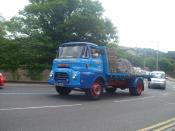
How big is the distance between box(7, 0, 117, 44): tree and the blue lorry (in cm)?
1633

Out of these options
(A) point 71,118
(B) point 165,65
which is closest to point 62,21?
(A) point 71,118

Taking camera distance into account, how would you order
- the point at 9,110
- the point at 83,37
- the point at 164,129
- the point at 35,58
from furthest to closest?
the point at 83,37 < the point at 35,58 < the point at 9,110 < the point at 164,129

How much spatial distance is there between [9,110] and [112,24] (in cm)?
3003

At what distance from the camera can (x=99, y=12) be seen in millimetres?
37344

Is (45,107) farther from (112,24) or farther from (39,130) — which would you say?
(112,24)

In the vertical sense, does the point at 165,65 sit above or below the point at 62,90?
above

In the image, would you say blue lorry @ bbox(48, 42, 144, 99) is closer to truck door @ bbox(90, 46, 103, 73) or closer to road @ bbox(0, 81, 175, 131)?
truck door @ bbox(90, 46, 103, 73)

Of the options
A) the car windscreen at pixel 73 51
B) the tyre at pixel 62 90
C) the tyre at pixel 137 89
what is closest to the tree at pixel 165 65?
the tyre at pixel 137 89

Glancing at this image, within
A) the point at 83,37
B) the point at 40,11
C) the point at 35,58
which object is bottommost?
the point at 35,58

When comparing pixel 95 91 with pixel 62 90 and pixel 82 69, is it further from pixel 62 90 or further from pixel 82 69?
pixel 62 90

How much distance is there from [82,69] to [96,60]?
1.34m

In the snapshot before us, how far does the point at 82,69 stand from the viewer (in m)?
16.8

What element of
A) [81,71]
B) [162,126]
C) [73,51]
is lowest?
[162,126]

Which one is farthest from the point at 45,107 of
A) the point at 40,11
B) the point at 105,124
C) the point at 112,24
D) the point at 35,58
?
the point at 112,24
